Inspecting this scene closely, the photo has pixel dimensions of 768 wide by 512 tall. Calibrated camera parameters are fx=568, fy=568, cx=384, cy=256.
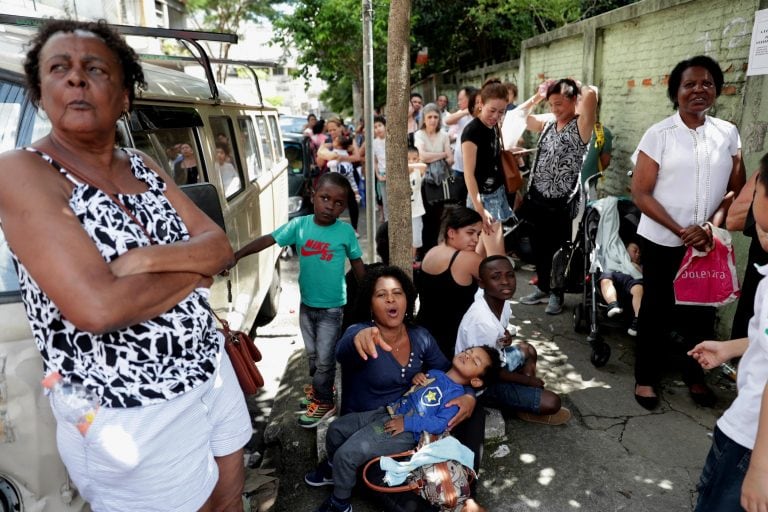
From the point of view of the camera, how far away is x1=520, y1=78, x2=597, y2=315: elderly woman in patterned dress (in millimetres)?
4711

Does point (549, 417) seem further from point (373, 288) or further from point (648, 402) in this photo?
point (373, 288)

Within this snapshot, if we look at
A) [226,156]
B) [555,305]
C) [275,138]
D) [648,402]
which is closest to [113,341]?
[226,156]

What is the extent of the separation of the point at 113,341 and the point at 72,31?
2.93 ft

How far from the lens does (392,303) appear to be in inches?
118

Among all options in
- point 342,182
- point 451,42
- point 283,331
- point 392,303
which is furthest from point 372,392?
point 451,42

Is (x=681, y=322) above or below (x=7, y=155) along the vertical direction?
below

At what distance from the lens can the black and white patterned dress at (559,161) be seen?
482 cm

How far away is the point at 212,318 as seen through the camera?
72.9 inches

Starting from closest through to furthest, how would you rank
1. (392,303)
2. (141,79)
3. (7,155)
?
(7,155)
(141,79)
(392,303)

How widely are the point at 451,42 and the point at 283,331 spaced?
12308mm

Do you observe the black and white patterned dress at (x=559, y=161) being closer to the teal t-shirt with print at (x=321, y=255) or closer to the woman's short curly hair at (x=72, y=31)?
the teal t-shirt with print at (x=321, y=255)

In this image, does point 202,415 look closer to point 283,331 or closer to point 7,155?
point 7,155

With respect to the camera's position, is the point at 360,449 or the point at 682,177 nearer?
the point at 360,449

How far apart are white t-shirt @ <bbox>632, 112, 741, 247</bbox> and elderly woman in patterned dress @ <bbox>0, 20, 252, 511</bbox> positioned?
9.50 feet
